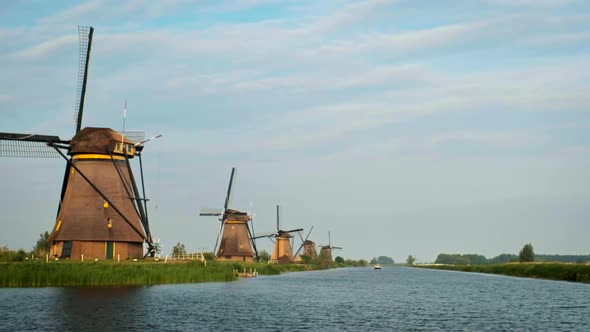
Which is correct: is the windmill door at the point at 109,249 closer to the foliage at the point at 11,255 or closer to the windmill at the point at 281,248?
the foliage at the point at 11,255

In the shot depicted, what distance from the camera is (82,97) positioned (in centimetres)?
6294

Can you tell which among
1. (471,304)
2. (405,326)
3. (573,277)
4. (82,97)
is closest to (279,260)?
(573,277)

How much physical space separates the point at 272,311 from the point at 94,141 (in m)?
27.5

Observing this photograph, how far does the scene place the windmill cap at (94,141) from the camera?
57438 mm

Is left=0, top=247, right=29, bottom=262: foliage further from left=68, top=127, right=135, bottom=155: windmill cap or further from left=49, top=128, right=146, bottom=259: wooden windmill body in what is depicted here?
left=68, top=127, right=135, bottom=155: windmill cap

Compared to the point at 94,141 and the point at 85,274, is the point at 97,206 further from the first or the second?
the point at 85,274

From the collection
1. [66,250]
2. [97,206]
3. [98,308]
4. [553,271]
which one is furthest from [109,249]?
[553,271]

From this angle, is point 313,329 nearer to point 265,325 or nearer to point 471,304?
point 265,325

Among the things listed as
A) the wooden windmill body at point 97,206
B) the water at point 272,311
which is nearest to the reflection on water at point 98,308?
the water at point 272,311

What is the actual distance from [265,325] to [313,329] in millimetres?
Result: 2421

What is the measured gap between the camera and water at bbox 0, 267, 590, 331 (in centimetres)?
3041

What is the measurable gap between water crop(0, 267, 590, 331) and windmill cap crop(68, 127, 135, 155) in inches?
561

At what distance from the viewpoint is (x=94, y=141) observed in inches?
2275

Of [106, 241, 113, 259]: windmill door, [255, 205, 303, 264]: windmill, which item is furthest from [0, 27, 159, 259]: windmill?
[255, 205, 303, 264]: windmill
